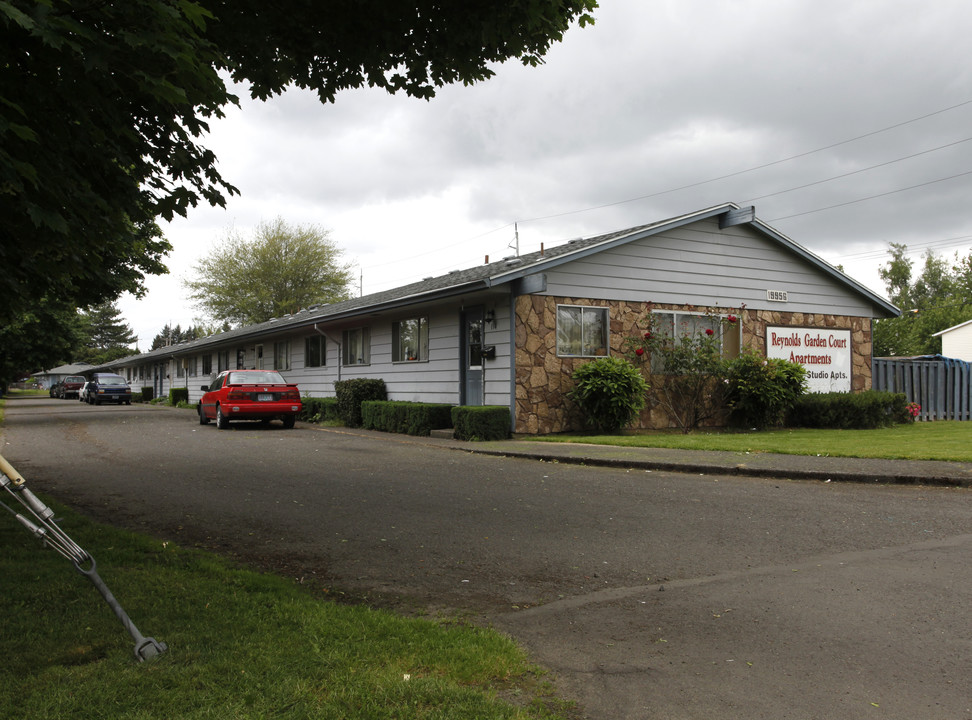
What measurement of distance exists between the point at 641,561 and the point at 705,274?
43.3ft

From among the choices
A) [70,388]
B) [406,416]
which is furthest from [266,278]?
[406,416]

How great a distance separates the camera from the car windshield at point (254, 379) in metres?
19.3

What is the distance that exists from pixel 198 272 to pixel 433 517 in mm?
58547

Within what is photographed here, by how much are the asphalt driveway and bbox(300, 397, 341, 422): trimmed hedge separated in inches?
383

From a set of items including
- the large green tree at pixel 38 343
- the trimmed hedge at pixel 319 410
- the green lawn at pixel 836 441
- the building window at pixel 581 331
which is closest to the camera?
the green lawn at pixel 836 441

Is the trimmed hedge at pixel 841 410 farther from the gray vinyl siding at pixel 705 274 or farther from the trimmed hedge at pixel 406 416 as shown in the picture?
the trimmed hedge at pixel 406 416

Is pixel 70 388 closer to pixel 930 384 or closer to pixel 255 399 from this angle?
pixel 255 399

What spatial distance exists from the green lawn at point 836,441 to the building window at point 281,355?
16005 mm

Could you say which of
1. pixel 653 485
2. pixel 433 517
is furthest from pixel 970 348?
pixel 433 517

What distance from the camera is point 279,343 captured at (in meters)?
29.0

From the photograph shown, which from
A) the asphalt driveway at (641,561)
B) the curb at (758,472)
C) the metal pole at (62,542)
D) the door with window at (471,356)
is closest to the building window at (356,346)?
the door with window at (471,356)

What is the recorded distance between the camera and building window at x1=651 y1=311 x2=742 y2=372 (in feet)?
55.5

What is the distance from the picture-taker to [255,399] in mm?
19016

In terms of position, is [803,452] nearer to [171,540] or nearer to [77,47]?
[171,540]
